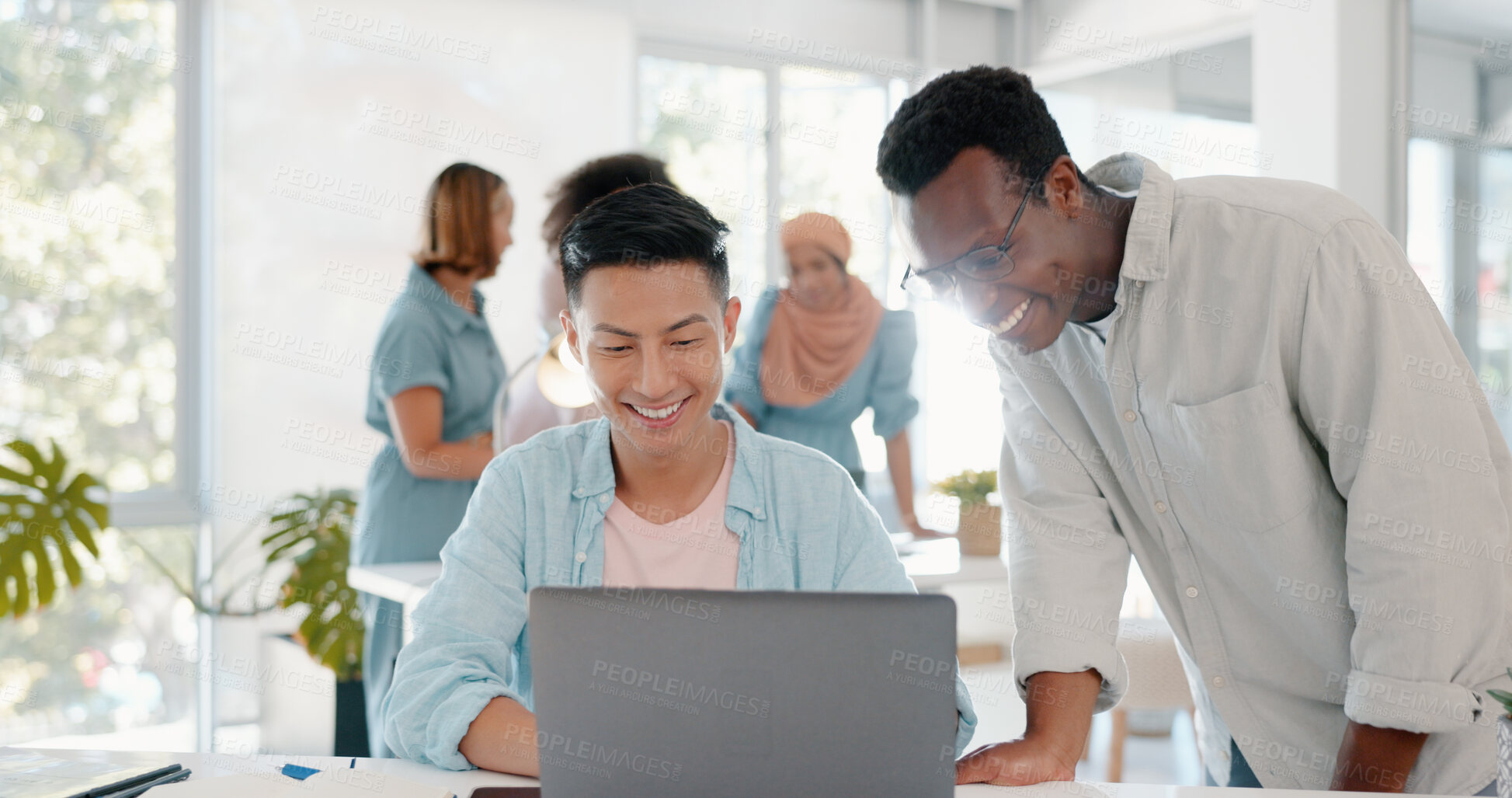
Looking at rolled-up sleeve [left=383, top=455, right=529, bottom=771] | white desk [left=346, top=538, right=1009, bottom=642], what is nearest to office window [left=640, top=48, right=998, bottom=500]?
white desk [left=346, top=538, right=1009, bottom=642]

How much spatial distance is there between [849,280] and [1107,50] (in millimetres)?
2327

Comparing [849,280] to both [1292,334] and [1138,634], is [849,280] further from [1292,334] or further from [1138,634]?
[1292,334]

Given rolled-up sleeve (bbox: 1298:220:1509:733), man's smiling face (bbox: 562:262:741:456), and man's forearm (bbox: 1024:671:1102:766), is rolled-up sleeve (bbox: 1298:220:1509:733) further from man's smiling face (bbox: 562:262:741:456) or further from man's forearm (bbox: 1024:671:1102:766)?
man's smiling face (bbox: 562:262:741:456)

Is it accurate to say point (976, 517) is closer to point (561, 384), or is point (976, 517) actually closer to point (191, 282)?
point (561, 384)

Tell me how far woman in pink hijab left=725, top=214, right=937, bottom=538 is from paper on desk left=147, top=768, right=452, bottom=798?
2.19 meters

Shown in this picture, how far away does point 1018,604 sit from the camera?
139cm

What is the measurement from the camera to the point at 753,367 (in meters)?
3.28

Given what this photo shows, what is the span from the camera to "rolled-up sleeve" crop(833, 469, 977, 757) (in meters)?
1.34

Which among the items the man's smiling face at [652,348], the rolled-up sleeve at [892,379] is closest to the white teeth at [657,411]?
the man's smiling face at [652,348]

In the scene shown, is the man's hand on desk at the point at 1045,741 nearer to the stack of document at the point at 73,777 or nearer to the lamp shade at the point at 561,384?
the stack of document at the point at 73,777

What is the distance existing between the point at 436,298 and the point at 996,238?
5.33ft

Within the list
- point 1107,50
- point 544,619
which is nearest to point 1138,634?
point 544,619

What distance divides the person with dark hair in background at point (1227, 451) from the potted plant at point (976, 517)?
1332 mm

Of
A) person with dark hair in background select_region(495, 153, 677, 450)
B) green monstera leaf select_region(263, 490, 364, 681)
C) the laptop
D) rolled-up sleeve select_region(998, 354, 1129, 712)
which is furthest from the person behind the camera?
green monstera leaf select_region(263, 490, 364, 681)
